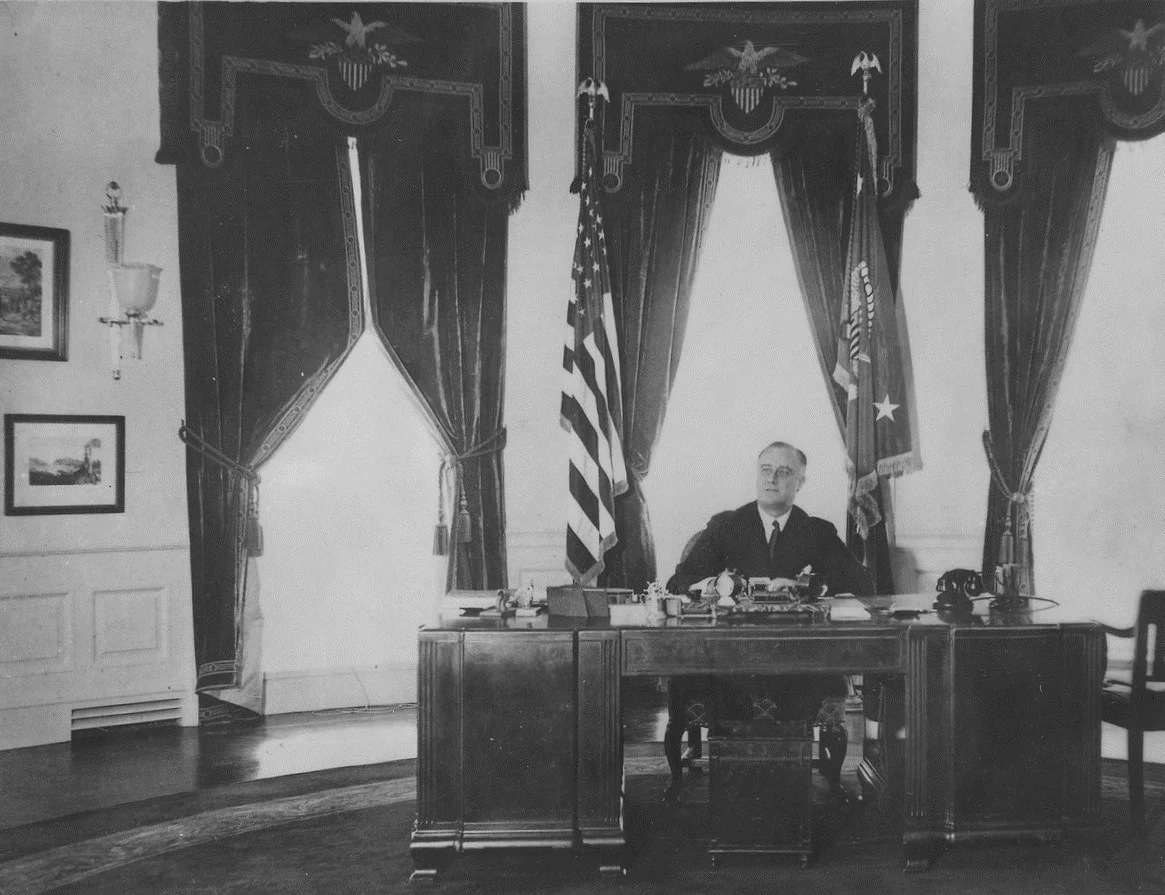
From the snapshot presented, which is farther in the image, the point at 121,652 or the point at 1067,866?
the point at 121,652

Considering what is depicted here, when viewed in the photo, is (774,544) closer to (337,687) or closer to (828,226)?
(828,226)

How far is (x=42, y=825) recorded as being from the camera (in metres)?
3.47

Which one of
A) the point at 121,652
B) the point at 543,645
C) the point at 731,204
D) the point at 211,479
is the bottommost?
the point at 121,652

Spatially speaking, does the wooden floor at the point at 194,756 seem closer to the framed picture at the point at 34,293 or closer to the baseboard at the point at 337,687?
the baseboard at the point at 337,687

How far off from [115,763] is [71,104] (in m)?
3.18

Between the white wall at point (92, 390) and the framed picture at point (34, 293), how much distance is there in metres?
0.05

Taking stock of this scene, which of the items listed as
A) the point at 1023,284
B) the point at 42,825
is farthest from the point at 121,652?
the point at 1023,284

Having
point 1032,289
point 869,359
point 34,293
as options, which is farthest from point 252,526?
point 1032,289

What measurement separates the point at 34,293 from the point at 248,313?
98 cm

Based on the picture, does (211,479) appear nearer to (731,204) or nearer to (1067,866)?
(731,204)

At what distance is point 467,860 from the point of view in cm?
315

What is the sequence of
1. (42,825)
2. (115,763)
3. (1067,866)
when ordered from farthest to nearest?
1. (115,763)
2. (42,825)
3. (1067,866)

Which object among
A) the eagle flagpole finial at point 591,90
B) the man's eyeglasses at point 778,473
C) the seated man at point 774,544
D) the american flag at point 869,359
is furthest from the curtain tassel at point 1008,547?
the eagle flagpole finial at point 591,90

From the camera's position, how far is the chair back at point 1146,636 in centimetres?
331
